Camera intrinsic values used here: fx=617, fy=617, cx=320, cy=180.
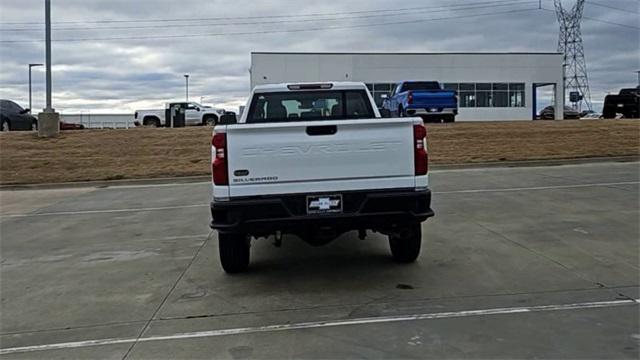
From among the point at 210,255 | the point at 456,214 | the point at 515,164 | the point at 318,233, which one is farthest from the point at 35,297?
the point at 515,164

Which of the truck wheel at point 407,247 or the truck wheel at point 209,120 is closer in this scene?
the truck wheel at point 407,247

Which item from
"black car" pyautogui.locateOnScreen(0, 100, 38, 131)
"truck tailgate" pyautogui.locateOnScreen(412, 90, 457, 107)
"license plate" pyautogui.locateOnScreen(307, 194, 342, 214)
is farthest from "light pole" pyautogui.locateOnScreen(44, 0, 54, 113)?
"license plate" pyautogui.locateOnScreen(307, 194, 342, 214)

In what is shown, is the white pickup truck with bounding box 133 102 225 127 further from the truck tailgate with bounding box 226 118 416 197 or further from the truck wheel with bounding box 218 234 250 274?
the truck tailgate with bounding box 226 118 416 197

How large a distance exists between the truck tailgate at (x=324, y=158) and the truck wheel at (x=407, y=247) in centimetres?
111

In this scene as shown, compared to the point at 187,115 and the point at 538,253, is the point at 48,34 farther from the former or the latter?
the point at 538,253

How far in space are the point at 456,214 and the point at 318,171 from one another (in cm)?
503

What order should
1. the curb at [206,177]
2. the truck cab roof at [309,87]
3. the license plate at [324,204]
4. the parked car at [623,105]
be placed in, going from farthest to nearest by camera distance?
the parked car at [623,105] < the curb at [206,177] < the truck cab roof at [309,87] < the license plate at [324,204]

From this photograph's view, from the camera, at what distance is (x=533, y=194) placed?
12055mm

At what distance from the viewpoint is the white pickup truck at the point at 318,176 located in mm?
5531

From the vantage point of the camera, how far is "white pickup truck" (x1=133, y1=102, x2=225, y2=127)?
3484cm

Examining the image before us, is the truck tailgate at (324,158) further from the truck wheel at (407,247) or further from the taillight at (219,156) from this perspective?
the truck wheel at (407,247)

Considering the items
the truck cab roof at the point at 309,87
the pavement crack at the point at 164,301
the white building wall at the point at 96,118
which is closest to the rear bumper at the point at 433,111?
the truck cab roof at the point at 309,87

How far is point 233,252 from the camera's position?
648cm

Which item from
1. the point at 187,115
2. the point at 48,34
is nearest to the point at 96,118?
the point at 187,115
